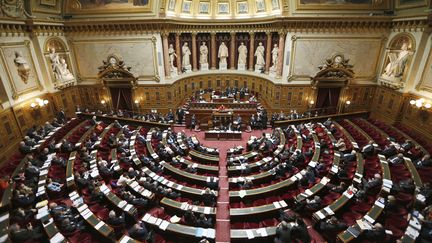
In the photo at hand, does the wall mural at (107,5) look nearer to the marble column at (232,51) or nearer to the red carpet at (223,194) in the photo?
the marble column at (232,51)

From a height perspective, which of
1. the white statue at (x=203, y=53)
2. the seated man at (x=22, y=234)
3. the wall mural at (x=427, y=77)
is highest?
the white statue at (x=203, y=53)

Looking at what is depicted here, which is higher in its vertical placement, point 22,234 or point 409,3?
point 409,3

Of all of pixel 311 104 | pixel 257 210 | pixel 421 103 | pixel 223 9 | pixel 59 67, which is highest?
pixel 223 9

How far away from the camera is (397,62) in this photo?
54.7 feet

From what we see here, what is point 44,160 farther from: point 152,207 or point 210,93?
point 210,93

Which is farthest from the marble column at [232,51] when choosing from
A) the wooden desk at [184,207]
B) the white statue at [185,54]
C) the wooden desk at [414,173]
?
the wooden desk at [184,207]

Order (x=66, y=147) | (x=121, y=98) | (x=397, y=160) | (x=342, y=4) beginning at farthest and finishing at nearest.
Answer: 1. (x=121, y=98)
2. (x=342, y=4)
3. (x=66, y=147)
4. (x=397, y=160)

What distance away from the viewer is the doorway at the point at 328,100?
19.5m

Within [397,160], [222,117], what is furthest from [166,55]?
[397,160]

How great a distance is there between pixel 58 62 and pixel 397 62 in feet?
86.6

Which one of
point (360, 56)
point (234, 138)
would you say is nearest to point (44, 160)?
point (234, 138)

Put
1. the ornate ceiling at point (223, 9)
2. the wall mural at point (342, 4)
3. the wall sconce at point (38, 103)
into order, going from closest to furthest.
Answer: the wall sconce at point (38, 103), the wall mural at point (342, 4), the ornate ceiling at point (223, 9)

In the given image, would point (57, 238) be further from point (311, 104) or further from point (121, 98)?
point (311, 104)

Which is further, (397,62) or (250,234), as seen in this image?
(397,62)
